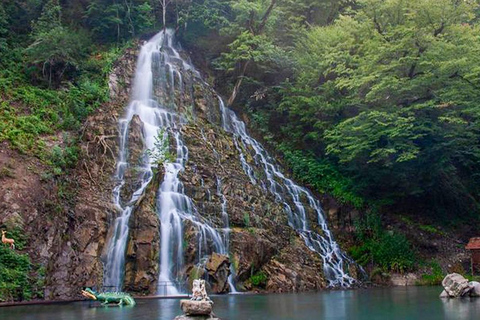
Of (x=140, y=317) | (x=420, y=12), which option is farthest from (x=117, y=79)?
(x=140, y=317)

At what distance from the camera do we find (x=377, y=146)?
83.4ft

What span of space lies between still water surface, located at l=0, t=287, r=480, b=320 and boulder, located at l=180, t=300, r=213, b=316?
0.76 metres

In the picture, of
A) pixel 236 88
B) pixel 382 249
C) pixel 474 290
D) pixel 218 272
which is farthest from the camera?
pixel 236 88

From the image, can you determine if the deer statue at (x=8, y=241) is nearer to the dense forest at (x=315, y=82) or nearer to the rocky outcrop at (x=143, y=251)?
the dense forest at (x=315, y=82)

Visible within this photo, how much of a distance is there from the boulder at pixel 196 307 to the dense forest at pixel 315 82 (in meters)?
9.93

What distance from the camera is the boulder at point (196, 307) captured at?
9711 mm

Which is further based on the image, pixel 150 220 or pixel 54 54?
pixel 54 54

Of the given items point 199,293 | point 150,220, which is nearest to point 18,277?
point 150,220

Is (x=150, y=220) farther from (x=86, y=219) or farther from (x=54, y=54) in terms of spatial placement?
(x=54, y=54)

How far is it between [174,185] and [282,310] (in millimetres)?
9145

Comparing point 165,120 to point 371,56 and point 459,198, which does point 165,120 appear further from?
point 459,198

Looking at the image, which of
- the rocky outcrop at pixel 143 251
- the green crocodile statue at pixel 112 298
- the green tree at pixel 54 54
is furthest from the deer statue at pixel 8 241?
the green tree at pixel 54 54


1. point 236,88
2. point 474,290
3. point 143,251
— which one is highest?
point 236,88

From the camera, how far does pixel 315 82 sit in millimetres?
28797
